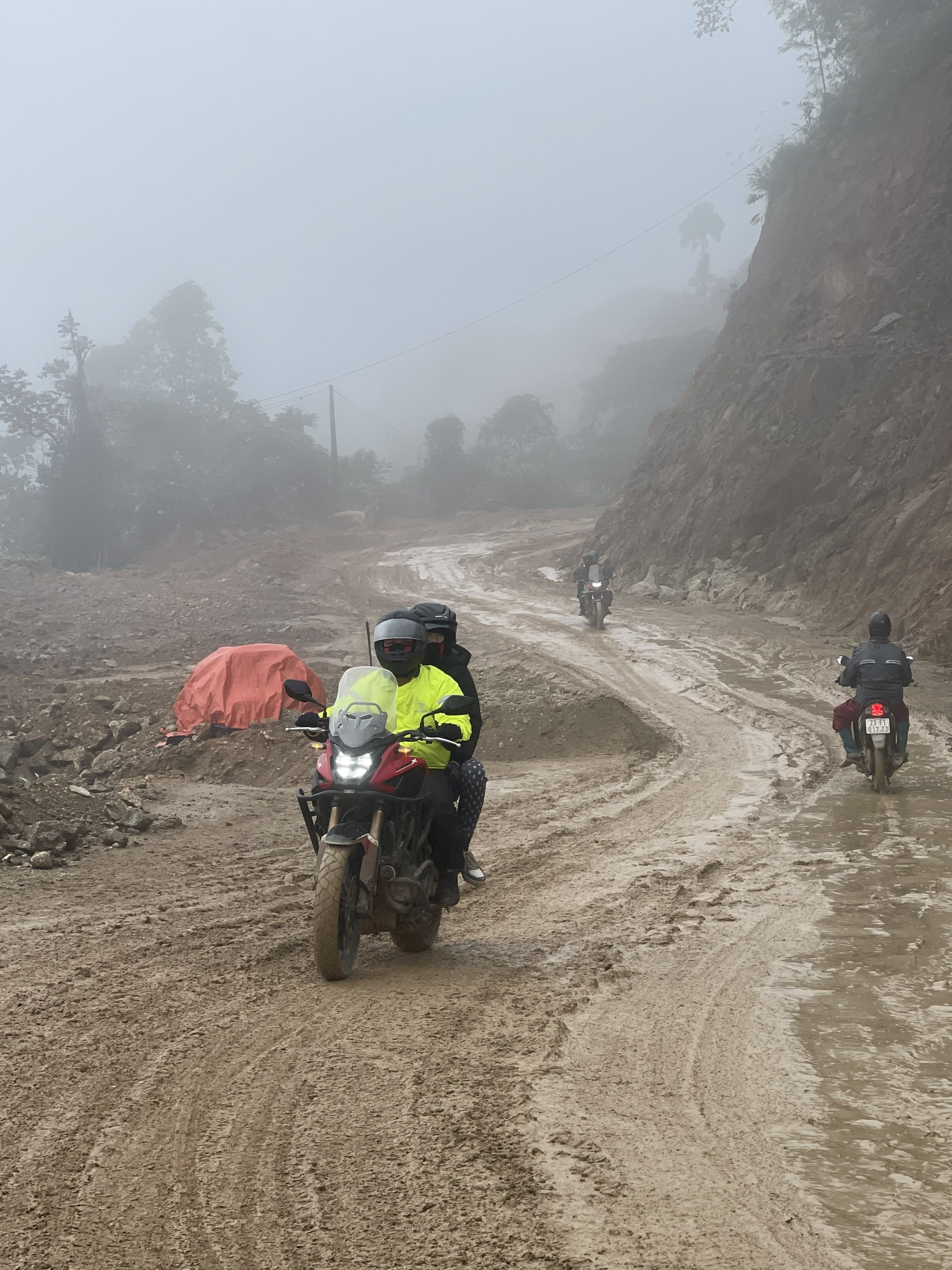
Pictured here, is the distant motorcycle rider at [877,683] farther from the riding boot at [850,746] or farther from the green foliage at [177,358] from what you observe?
the green foliage at [177,358]

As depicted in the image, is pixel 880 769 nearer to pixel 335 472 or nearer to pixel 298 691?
pixel 298 691

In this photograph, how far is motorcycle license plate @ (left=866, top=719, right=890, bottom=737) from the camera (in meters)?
9.85

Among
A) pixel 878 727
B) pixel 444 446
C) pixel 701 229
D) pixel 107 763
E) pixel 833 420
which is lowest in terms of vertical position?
pixel 107 763

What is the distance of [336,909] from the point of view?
16.0 ft

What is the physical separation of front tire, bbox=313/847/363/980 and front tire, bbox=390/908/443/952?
374 millimetres

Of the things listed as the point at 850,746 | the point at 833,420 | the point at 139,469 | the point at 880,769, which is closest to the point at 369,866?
the point at 880,769

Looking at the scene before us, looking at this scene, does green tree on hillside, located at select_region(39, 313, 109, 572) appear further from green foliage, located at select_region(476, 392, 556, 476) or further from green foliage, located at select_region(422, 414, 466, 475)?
green foliage, located at select_region(476, 392, 556, 476)

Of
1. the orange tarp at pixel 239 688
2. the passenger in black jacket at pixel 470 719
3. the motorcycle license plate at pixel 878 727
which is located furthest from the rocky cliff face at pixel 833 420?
the passenger in black jacket at pixel 470 719

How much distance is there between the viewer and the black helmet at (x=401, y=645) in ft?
18.5

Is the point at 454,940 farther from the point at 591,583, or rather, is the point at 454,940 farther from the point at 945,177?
the point at 945,177

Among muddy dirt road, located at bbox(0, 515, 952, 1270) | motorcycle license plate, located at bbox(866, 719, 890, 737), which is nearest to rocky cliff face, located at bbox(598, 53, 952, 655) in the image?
motorcycle license plate, located at bbox(866, 719, 890, 737)

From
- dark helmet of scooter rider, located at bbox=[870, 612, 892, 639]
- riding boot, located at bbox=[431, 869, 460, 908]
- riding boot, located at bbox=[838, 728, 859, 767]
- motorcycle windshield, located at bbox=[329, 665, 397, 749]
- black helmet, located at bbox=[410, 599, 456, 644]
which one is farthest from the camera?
dark helmet of scooter rider, located at bbox=[870, 612, 892, 639]

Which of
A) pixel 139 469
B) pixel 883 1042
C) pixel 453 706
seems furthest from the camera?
pixel 139 469

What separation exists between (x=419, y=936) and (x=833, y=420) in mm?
26090
